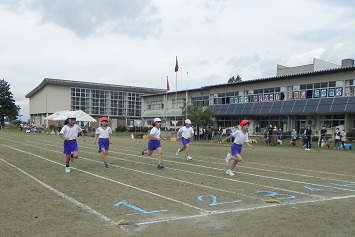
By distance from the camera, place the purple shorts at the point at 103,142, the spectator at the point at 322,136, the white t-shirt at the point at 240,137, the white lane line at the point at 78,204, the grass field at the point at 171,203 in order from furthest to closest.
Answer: the spectator at the point at 322,136
the purple shorts at the point at 103,142
the white t-shirt at the point at 240,137
the white lane line at the point at 78,204
the grass field at the point at 171,203

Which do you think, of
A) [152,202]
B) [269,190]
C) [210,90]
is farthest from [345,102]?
[152,202]

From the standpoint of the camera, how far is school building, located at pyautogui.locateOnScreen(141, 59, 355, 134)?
4303 centimetres

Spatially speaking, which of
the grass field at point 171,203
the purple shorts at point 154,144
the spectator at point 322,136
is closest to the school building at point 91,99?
the spectator at point 322,136

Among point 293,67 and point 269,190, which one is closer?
point 269,190

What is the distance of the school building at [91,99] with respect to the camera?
85312 mm

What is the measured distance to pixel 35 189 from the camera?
30.2ft

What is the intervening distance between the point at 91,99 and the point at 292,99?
176ft

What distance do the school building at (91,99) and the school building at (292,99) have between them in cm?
2809

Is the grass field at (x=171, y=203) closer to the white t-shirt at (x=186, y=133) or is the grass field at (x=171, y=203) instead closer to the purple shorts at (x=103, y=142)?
the purple shorts at (x=103, y=142)

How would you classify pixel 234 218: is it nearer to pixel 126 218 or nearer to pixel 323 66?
pixel 126 218

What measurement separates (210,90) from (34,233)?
5883 cm

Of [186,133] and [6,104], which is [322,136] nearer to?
[186,133]

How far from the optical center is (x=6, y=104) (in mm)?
99750

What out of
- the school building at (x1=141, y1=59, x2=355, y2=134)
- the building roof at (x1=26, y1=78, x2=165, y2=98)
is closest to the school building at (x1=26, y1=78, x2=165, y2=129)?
the building roof at (x1=26, y1=78, x2=165, y2=98)
